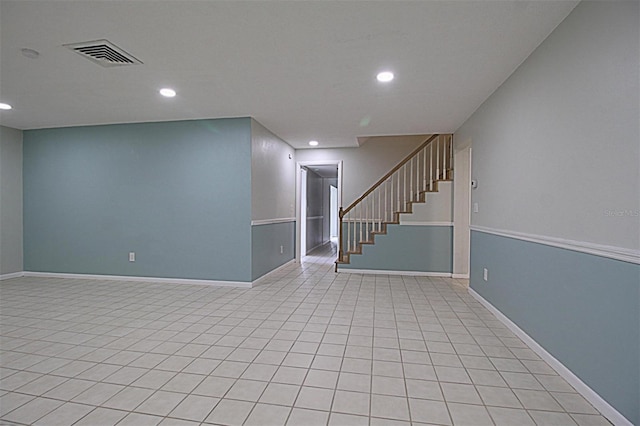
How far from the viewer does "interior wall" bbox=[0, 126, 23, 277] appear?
16.1ft

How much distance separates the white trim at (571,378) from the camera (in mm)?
1633

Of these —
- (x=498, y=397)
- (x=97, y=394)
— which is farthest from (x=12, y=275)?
(x=498, y=397)

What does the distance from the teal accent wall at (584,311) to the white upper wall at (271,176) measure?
3292mm

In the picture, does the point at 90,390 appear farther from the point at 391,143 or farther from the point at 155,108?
the point at 391,143

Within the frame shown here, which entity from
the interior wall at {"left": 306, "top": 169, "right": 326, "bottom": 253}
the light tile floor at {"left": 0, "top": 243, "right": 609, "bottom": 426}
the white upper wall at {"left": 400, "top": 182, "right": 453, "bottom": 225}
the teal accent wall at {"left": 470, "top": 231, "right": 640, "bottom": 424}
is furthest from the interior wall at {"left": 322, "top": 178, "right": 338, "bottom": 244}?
the teal accent wall at {"left": 470, "top": 231, "right": 640, "bottom": 424}

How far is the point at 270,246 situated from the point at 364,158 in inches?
108

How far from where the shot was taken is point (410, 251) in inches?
215

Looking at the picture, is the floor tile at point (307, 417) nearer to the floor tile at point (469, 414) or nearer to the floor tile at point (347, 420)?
the floor tile at point (347, 420)

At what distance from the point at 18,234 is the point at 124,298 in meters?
2.84

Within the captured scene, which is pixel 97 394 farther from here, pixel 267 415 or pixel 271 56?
pixel 271 56

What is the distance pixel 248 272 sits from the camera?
4.47m

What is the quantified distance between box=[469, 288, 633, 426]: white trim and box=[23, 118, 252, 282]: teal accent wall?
10.6ft

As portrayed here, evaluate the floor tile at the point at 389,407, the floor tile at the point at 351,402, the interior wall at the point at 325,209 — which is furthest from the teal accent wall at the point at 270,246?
the interior wall at the point at 325,209

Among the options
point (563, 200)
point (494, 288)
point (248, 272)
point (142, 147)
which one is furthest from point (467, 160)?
point (142, 147)
